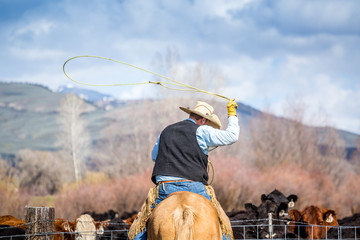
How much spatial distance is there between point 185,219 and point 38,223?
3.21 metres

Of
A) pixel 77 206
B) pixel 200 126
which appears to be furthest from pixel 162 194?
pixel 77 206

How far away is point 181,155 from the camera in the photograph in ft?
18.5

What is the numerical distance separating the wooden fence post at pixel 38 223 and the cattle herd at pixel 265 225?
3.71ft

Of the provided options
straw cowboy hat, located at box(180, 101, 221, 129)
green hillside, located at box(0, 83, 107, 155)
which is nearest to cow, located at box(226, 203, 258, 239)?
straw cowboy hat, located at box(180, 101, 221, 129)

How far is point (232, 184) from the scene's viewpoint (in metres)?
21.8

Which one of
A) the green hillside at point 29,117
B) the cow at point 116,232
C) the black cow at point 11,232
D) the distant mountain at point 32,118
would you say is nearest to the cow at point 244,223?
the cow at point 116,232

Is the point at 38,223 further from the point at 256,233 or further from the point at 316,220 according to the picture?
the point at 316,220

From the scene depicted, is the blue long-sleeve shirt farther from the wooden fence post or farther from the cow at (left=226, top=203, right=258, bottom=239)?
the cow at (left=226, top=203, right=258, bottom=239)

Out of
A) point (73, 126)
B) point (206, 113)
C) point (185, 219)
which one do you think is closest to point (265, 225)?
point (206, 113)

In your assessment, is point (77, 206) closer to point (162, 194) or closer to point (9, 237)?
point (9, 237)

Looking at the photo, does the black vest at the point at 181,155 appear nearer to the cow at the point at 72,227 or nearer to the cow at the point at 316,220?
the cow at the point at 72,227

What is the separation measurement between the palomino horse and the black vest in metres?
0.44

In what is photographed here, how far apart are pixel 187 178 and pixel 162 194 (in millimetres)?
290

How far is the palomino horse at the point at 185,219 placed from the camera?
4.89 metres
